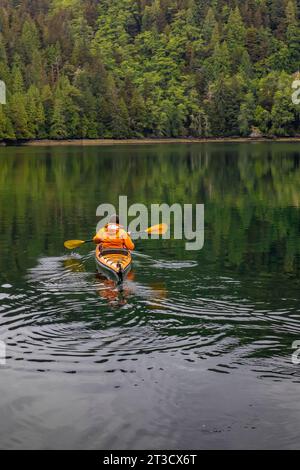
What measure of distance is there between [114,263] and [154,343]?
8.98 m

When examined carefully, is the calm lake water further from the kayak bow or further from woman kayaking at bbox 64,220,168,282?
woman kayaking at bbox 64,220,168,282

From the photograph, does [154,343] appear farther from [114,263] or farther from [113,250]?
[113,250]

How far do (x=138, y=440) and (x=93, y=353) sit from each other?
513 centimetres

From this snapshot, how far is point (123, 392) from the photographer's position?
1778 centimetres

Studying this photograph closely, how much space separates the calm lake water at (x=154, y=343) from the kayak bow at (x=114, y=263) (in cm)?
53

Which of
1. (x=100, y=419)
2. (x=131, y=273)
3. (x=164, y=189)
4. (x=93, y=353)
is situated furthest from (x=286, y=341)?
(x=164, y=189)

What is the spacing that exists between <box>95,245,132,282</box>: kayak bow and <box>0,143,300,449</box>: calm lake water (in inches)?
20.9

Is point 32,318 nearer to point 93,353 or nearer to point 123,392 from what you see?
point 93,353

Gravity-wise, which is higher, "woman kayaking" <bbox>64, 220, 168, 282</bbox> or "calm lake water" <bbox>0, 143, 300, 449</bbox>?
"woman kayaking" <bbox>64, 220, 168, 282</bbox>

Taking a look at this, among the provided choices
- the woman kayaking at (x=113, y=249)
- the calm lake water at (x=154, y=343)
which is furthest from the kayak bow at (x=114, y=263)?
the calm lake water at (x=154, y=343)

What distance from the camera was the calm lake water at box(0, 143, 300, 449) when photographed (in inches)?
632

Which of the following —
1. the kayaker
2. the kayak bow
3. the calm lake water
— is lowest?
the calm lake water

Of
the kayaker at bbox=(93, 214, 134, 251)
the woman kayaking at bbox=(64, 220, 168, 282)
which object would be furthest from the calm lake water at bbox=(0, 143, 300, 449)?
the kayaker at bbox=(93, 214, 134, 251)

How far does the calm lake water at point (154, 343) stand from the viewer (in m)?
16.0
